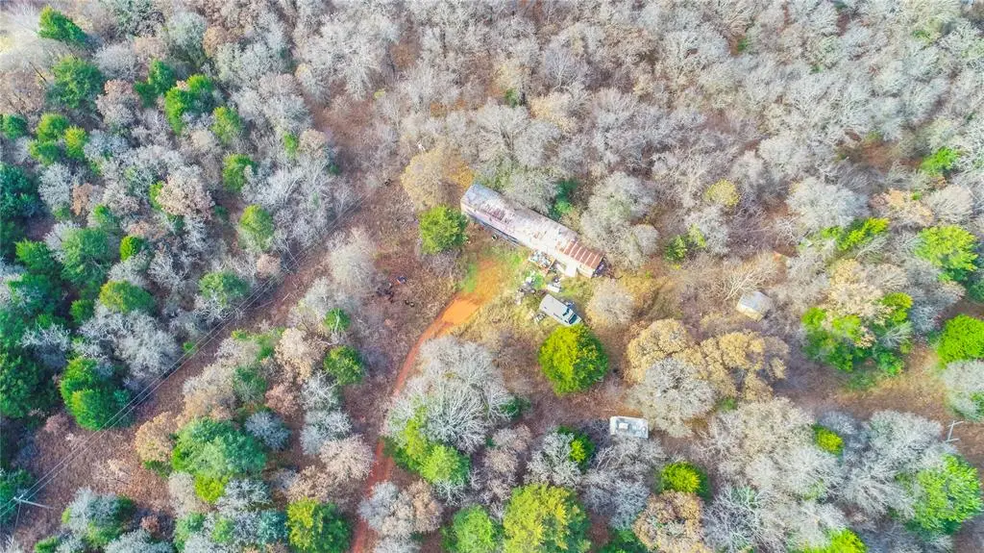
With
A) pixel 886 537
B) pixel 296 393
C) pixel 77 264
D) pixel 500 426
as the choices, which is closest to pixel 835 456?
pixel 886 537

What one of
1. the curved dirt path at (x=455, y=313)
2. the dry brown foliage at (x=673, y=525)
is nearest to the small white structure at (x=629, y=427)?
the dry brown foliage at (x=673, y=525)

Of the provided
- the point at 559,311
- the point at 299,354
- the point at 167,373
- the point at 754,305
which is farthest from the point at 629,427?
the point at 167,373

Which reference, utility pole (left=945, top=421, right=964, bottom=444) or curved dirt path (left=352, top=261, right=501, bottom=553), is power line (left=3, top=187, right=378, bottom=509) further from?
utility pole (left=945, top=421, right=964, bottom=444)

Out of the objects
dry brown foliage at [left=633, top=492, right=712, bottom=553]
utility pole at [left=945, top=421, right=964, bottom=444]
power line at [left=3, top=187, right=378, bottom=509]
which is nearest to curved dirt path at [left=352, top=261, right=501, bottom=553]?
power line at [left=3, top=187, right=378, bottom=509]

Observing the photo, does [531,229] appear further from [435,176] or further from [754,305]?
[754,305]

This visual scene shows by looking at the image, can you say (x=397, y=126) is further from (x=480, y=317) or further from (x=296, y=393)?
(x=296, y=393)

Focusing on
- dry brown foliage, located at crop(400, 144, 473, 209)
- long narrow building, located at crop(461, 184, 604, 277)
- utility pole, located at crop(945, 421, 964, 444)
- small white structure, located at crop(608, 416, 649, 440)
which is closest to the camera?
utility pole, located at crop(945, 421, 964, 444)
